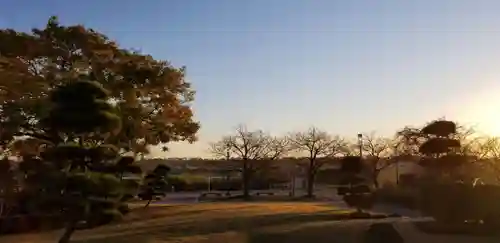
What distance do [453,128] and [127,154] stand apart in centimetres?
1161

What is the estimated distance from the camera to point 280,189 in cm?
4503

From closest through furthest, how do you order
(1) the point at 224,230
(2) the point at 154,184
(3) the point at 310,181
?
(1) the point at 224,230 → (2) the point at 154,184 → (3) the point at 310,181

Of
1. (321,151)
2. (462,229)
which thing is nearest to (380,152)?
(321,151)

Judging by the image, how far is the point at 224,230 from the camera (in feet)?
53.6

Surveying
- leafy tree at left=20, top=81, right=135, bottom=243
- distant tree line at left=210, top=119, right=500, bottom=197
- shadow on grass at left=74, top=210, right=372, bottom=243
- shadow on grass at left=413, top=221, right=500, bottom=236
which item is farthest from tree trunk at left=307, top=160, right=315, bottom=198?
leafy tree at left=20, top=81, right=135, bottom=243

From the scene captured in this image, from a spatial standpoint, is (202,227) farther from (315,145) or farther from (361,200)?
(315,145)

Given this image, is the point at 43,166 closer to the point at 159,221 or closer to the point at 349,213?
the point at 159,221

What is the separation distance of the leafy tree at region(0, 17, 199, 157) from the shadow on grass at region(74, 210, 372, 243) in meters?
3.17

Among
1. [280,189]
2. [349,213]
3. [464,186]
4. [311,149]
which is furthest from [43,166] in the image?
[280,189]

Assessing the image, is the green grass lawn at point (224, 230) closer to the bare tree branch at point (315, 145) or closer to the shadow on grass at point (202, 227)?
the shadow on grass at point (202, 227)

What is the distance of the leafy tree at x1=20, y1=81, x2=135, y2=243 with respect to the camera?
11883 millimetres

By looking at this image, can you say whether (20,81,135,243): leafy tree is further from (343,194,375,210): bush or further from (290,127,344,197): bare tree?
(290,127,344,197): bare tree

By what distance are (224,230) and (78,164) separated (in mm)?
5301

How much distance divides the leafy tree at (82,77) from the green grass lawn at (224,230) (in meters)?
2.95
